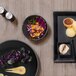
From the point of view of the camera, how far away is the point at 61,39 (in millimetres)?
1202

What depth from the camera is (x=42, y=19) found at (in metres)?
1.19

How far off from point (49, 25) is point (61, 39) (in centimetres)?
10

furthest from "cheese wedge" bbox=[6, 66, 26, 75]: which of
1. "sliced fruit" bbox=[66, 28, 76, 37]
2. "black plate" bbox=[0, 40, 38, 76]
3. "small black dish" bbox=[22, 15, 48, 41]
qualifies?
"sliced fruit" bbox=[66, 28, 76, 37]

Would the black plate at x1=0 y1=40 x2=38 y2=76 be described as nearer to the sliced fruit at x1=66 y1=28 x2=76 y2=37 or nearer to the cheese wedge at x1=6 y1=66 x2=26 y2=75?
the cheese wedge at x1=6 y1=66 x2=26 y2=75

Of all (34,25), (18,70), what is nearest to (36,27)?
(34,25)

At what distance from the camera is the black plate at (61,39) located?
1.18 m

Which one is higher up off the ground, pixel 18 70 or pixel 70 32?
A: pixel 70 32

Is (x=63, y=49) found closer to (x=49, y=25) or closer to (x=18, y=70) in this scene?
(x=49, y=25)

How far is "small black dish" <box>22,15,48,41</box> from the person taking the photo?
1181mm

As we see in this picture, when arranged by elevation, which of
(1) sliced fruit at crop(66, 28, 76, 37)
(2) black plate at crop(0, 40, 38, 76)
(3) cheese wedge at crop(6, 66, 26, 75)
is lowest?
(3) cheese wedge at crop(6, 66, 26, 75)

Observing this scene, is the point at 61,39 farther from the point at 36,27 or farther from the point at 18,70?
the point at 18,70

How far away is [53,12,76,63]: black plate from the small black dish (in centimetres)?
7

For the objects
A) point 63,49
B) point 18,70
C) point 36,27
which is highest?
point 36,27

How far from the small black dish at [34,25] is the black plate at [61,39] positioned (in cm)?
7
